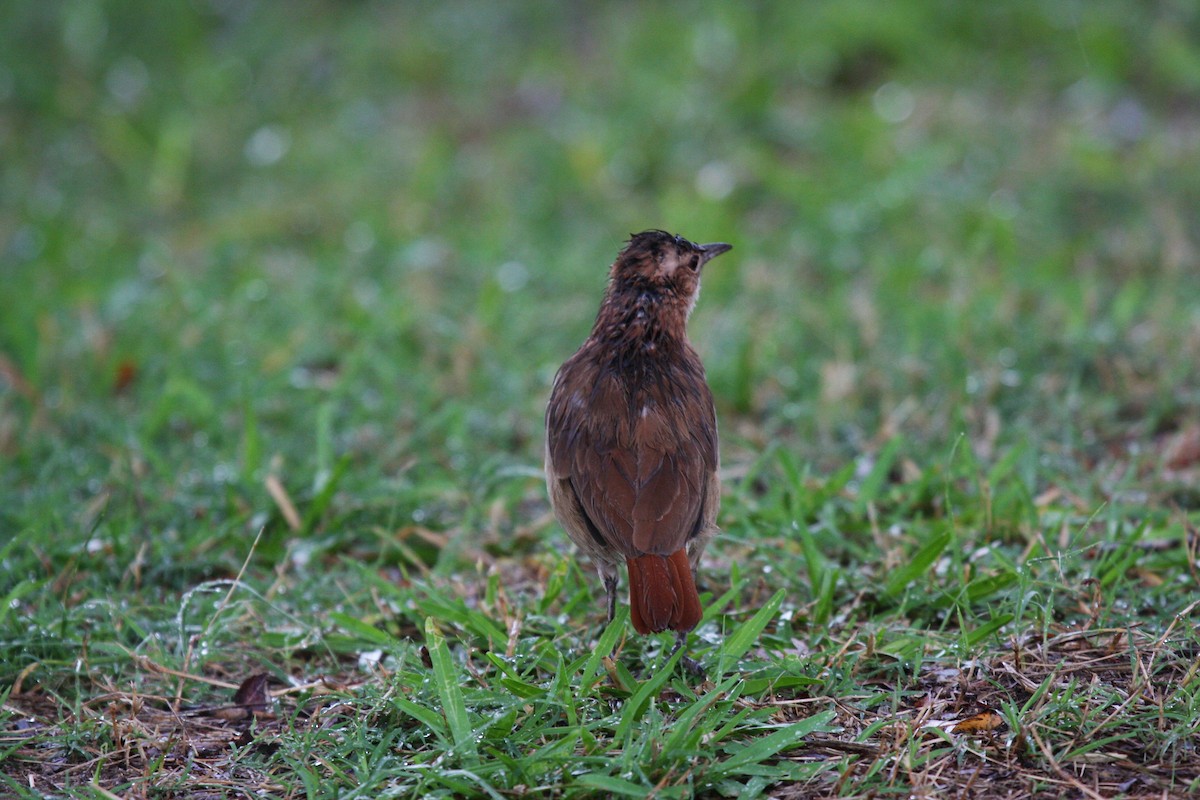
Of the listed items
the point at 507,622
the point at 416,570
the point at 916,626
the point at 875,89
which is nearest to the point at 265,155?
the point at 875,89

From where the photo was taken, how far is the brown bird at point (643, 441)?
3.34 meters

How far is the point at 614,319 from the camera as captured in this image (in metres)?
3.97

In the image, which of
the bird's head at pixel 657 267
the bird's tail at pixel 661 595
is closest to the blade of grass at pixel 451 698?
the bird's tail at pixel 661 595

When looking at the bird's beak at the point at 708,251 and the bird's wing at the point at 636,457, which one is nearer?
the bird's wing at the point at 636,457

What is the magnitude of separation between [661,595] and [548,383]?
2.44 metres

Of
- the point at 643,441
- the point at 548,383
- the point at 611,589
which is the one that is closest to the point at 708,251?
the point at 643,441

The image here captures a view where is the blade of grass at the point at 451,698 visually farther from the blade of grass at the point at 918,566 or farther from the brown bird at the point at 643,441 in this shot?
the blade of grass at the point at 918,566

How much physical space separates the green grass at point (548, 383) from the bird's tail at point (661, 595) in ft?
0.51

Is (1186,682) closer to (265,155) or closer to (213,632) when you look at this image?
(213,632)

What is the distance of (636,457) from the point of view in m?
3.57

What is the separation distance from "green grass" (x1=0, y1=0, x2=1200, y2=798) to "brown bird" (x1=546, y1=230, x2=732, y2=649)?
9.9 inches

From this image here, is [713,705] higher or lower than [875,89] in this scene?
lower

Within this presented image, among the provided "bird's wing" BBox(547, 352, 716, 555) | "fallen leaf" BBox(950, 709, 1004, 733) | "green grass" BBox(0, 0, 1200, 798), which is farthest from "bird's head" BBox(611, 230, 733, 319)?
"fallen leaf" BBox(950, 709, 1004, 733)

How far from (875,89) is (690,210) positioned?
1985 mm
